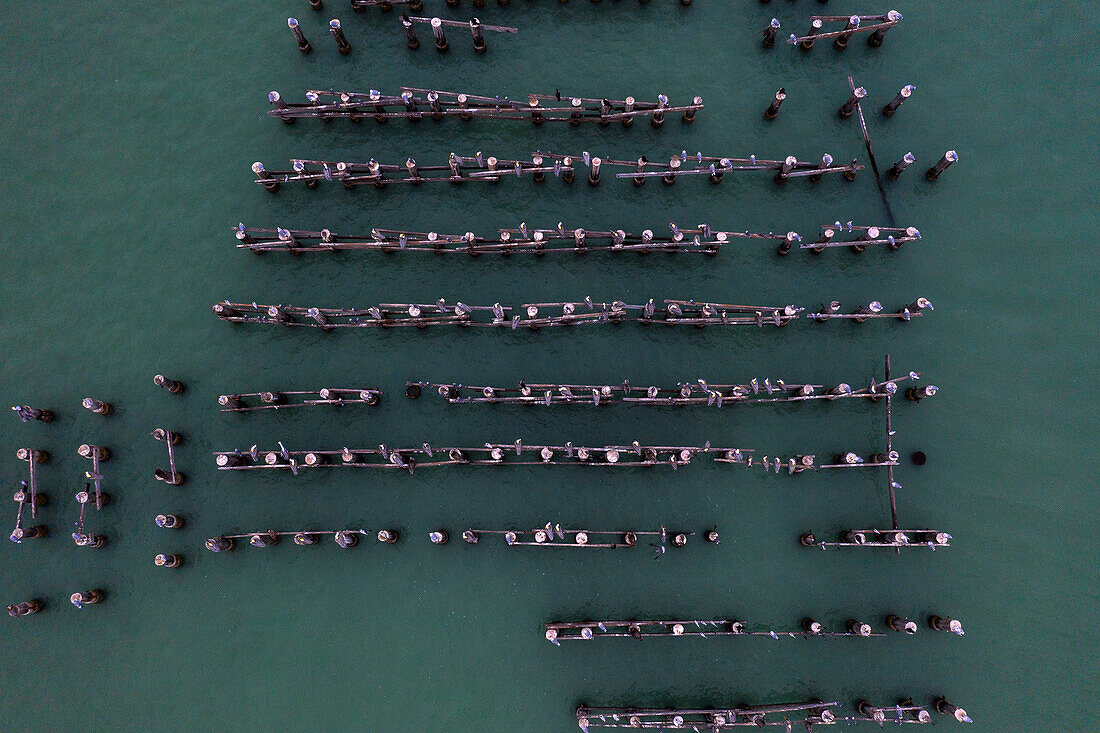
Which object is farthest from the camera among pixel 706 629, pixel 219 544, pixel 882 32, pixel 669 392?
pixel 882 32

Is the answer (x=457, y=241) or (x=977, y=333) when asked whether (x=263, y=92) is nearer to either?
(x=457, y=241)

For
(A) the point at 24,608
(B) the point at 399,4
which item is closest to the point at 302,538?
(A) the point at 24,608

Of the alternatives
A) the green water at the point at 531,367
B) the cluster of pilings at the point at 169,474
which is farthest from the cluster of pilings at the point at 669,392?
the cluster of pilings at the point at 169,474

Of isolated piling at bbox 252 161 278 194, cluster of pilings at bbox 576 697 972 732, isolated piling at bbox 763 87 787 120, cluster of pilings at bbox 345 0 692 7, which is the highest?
cluster of pilings at bbox 345 0 692 7

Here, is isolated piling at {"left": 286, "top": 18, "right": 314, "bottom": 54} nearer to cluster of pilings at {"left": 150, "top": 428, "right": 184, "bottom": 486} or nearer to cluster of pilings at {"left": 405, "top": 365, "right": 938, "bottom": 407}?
cluster of pilings at {"left": 405, "top": 365, "right": 938, "bottom": 407}

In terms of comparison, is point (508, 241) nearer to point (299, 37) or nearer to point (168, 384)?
point (299, 37)

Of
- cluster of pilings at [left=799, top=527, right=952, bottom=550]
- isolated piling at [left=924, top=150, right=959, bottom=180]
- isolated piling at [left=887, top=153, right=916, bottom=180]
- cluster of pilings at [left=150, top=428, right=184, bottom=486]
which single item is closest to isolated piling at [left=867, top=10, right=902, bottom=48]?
isolated piling at [left=887, top=153, right=916, bottom=180]
